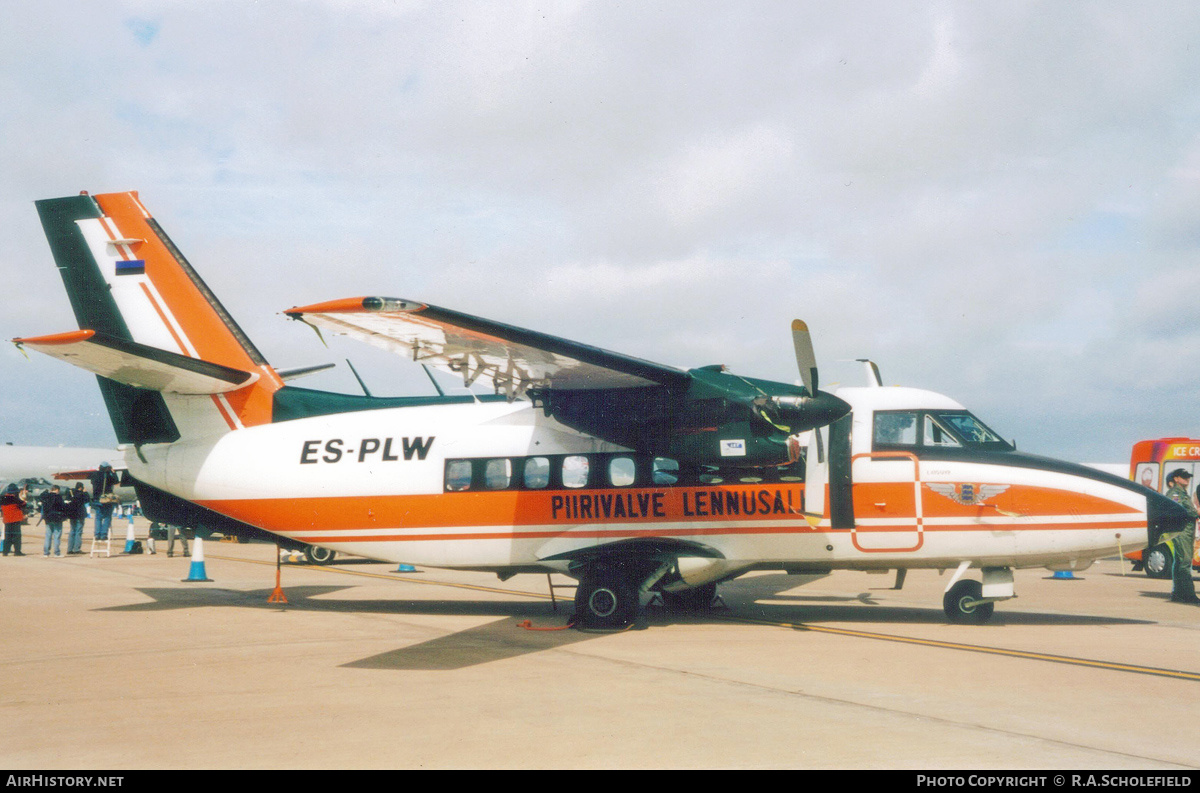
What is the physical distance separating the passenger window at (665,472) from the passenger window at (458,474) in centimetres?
267

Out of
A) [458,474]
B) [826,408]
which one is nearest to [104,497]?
[458,474]

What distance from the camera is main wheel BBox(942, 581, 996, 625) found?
37.7ft

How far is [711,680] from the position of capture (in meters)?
7.77

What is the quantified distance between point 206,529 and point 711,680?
8.72 m

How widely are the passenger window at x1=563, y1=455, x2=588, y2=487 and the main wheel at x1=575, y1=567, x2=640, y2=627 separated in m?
1.30

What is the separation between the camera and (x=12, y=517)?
2484cm

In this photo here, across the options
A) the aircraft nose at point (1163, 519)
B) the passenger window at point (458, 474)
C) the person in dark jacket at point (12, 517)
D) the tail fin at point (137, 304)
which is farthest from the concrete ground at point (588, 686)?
the person in dark jacket at point (12, 517)

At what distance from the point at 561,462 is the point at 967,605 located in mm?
5573

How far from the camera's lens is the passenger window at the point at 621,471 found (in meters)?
11.8

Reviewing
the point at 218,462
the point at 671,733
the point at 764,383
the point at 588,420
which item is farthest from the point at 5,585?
the point at 671,733

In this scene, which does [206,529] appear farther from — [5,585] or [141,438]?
[5,585]

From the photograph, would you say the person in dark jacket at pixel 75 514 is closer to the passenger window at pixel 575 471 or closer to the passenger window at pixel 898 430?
the passenger window at pixel 575 471

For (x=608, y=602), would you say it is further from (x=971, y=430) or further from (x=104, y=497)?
(x=104, y=497)

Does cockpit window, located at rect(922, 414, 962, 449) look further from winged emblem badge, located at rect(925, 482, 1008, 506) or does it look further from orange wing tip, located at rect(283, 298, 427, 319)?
orange wing tip, located at rect(283, 298, 427, 319)
